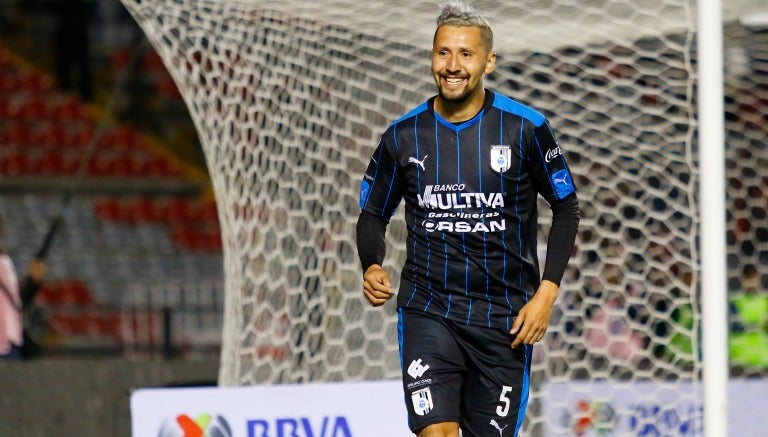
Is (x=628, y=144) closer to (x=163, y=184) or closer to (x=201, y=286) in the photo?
(x=201, y=286)

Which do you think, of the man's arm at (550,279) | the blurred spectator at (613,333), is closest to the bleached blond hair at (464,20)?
the man's arm at (550,279)

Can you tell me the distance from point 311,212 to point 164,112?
5.40 m

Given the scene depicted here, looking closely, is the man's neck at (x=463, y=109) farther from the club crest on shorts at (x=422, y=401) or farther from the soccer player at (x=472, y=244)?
the club crest on shorts at (x=422, y=401)

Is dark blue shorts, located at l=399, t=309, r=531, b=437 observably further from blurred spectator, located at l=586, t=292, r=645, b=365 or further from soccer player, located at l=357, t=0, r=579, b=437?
blurred spectator, located at l=586, t=292, r=645, b=365

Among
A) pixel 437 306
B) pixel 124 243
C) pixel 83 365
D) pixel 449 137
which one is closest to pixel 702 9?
pixel 449 137

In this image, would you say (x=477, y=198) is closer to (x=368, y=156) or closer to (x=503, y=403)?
(x=503, y=403)

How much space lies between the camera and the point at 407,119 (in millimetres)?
3217

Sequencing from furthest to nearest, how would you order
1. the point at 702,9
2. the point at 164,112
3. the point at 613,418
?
1. the point at 164,112
2. the point at 613,418
3. the point at 702,9

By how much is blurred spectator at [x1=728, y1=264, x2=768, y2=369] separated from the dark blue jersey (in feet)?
12.3

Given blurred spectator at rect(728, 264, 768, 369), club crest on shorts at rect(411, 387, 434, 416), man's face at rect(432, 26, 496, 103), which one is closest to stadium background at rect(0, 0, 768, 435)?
blurred spectator at rect(728, 264, 768, 369)

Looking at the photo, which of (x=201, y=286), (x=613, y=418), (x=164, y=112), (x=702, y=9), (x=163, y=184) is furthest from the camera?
(x=164, y=112)

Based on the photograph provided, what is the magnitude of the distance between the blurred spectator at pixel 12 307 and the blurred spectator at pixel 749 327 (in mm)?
3923

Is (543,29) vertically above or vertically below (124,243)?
above

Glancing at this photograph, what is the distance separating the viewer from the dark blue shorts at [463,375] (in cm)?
308
